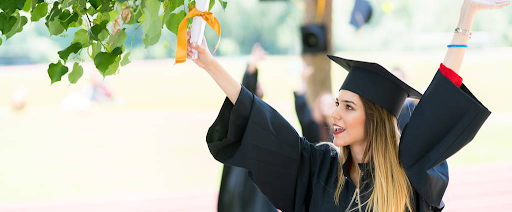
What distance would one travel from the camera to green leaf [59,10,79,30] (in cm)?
133

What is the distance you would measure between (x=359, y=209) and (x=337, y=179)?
0.15 meters

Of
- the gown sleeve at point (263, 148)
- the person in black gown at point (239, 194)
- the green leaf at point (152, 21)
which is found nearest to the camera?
the green leaf at point (152, 21)

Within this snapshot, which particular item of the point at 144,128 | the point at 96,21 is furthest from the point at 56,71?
the point at 144,128

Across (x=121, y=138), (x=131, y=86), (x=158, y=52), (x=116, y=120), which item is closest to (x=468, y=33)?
(x=158, y=52)

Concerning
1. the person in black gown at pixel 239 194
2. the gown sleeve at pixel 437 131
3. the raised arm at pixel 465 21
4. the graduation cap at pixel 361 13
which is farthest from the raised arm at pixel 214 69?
the graduation cap at pixel 361 13

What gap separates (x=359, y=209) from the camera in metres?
1.67

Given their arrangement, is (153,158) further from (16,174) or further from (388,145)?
(388,145)

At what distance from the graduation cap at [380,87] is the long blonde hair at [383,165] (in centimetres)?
3

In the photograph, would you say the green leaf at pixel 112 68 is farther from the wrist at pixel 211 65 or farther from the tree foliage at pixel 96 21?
the wrist at pixel 211 65

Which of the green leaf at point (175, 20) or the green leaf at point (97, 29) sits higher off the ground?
the green leaf at point (175, 20)

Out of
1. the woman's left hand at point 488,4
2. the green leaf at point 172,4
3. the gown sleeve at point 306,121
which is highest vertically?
the woman's left hand at point 488,4

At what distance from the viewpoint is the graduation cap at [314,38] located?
3.62 meters

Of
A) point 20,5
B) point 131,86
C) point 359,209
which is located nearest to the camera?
point 20,5

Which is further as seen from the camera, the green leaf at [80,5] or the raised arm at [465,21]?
the raised arm at [465,21]
